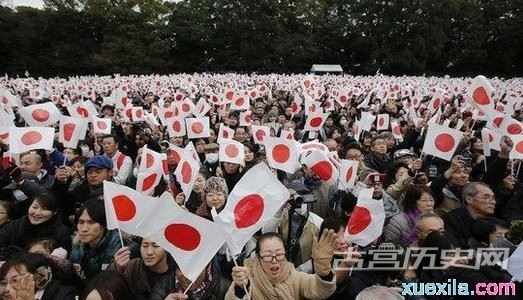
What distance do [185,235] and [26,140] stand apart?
3.17 meters

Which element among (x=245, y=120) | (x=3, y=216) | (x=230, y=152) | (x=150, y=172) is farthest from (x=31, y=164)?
(x=245, y=120)

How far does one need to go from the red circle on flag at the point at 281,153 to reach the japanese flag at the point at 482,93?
2.97m

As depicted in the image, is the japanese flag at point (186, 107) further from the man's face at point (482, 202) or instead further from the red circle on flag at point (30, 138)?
the man's face at point (482, 202)

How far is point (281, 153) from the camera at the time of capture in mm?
4801

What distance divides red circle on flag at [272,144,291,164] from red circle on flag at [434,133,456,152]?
1.69m

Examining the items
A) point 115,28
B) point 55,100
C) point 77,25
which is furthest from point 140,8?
point 55,100

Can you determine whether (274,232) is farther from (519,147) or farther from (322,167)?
(519,147)

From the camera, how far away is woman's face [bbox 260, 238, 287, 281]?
108 inches

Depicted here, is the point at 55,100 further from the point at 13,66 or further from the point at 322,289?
the point at 13,66

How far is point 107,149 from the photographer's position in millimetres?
5719

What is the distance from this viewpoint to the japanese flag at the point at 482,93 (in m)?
6.24

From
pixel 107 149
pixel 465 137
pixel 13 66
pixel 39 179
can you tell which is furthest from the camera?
pixel 13 66

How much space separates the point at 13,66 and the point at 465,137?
107ft

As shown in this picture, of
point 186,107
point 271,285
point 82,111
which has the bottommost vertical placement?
point 271,285
